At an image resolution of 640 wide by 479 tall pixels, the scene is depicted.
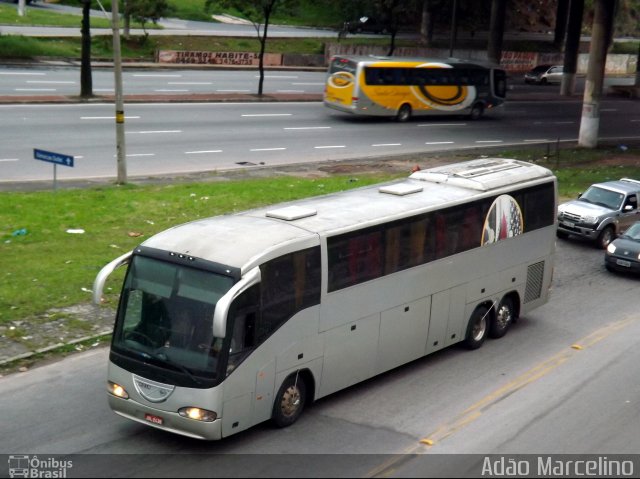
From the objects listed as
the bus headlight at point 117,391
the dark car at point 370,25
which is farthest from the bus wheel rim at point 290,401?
the dark car at point 370,25

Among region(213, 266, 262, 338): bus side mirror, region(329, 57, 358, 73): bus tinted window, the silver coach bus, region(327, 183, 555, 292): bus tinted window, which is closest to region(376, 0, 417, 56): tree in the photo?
region(329, 57, 358, 73): bus tinted window

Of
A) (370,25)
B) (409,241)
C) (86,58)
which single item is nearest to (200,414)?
(409,241)

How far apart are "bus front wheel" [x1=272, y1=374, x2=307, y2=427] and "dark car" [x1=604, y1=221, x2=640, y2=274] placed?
11.8 m

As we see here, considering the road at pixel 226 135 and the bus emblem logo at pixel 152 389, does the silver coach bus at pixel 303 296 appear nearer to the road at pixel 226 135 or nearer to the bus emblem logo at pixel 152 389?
the bus emblem logo at pixel 152 389

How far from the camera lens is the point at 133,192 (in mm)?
25359

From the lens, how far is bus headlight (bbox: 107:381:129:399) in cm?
1209

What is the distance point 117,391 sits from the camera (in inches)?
479

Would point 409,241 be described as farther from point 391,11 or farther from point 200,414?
point 391,11

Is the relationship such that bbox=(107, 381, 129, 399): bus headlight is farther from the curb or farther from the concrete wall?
the concrete wall

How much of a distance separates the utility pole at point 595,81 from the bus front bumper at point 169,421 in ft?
111

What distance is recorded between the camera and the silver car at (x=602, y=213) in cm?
2505

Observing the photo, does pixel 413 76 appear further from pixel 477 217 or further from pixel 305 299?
pixel 305 299

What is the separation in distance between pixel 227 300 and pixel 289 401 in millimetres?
2357

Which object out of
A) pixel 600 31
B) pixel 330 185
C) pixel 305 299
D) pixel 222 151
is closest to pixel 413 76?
pixel 600 31
